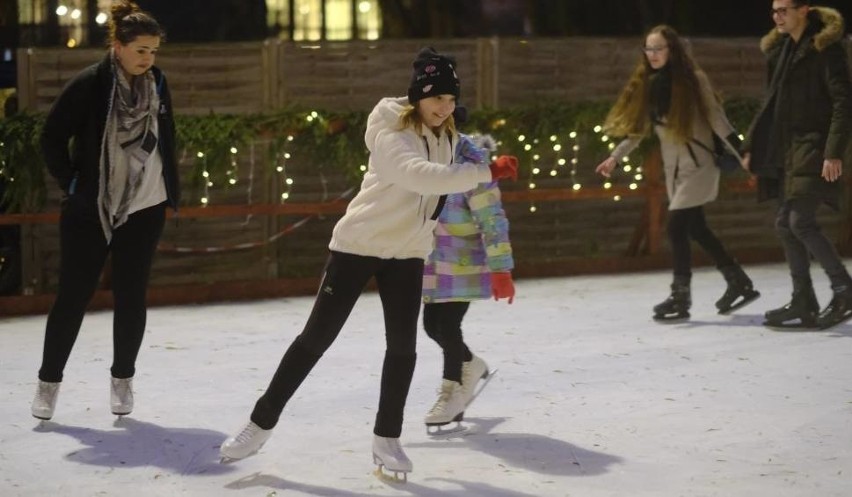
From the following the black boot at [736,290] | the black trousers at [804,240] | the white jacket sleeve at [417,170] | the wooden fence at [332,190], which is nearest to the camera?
the white jacket sleeve at [417,170]

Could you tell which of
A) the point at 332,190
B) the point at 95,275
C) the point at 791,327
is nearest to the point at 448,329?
the point at 95,275

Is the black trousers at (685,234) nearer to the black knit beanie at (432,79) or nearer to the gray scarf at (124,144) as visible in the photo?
the gray scarf at (124,144)

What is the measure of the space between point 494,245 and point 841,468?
65.0 inches

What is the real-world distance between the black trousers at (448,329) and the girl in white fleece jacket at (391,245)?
0.87m

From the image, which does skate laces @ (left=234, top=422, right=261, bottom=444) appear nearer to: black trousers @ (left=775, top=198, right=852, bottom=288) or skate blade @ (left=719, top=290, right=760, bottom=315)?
black trousers @ (left=775, top=198, right=852, bottom=288)

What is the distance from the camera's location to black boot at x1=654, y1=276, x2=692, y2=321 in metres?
10.1

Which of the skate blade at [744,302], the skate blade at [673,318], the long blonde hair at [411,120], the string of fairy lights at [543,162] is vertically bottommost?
the skate blade at [673,318]

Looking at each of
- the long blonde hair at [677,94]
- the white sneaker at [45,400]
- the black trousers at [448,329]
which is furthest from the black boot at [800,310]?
the white sneaker at [45,400]

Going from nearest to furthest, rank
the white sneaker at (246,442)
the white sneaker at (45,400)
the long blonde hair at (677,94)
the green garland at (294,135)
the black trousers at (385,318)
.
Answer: the black trousers at (385,318), the white sneaker at (246,442), the white sneaker at (45,400), the long blonde hair at (677,94), the green garland at (294,135)

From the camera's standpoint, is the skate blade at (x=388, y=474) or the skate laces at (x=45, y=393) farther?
the skate laces at (x=45, y=393)

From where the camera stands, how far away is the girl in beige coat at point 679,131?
9.87m

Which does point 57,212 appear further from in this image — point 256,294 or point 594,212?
point 594,212

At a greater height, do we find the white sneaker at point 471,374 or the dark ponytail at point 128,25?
the dark ponytail at point 128,25

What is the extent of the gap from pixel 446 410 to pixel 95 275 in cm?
165
